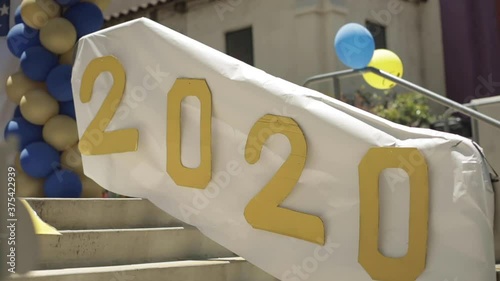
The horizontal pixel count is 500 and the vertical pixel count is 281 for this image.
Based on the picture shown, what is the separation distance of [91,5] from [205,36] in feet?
15.2

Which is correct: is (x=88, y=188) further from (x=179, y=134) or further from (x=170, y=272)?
(x=170, y=272)

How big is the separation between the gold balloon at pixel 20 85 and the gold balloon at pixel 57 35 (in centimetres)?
32

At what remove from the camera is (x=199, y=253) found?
3.68 m

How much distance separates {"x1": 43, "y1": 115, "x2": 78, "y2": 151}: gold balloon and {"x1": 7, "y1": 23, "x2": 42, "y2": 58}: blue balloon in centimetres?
72

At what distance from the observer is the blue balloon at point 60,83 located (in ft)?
16.3

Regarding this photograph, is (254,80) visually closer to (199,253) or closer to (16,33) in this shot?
(199,253)

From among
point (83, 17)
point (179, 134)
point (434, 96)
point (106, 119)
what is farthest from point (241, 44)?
point (179, 134)

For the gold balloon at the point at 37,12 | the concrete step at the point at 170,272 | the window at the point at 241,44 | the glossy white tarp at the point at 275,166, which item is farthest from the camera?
the window at the point at 241,44

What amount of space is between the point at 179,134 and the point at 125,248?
0.73 meters

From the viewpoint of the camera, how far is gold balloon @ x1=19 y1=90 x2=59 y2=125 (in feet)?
16.4

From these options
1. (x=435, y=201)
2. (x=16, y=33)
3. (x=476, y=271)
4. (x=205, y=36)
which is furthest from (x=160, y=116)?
(x=205, y=36)

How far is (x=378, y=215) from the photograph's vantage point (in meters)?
2.80

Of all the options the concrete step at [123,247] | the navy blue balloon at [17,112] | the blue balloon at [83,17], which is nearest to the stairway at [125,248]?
the concrete step at [123,247]

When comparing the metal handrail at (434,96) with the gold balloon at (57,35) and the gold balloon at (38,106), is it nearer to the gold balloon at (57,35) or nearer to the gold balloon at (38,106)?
the gold balloon at (57,35)
